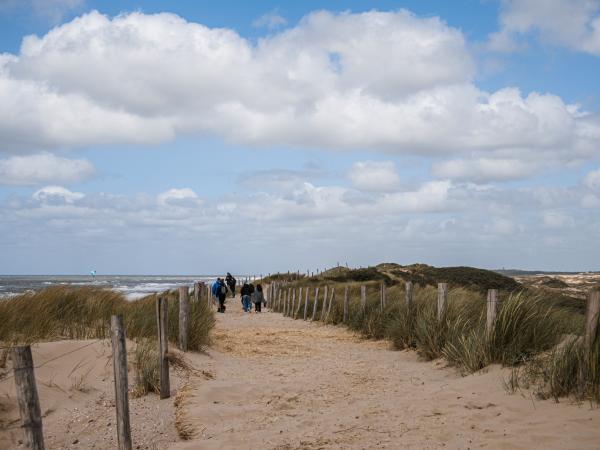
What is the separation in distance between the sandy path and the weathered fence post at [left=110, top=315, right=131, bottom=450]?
28.4 inches

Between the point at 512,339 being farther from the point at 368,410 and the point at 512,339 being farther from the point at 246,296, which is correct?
the point at 246,296

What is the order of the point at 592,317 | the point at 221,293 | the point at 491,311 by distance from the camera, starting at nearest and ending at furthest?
1. the point at 592,317
2. the point at 491,311
3. the point at 221,293

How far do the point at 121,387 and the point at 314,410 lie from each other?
2738 mm

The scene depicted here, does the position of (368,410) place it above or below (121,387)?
below

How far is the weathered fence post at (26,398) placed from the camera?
514 centimetres

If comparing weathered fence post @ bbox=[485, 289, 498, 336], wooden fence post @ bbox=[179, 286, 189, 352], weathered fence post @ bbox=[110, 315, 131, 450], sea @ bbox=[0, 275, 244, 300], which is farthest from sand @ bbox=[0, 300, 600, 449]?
sea @ bbox=[0, 275, 244, 300]

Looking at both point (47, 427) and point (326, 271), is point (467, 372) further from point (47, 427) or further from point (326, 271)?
point (326, 271)

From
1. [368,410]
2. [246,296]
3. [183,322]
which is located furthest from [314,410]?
[246,296]

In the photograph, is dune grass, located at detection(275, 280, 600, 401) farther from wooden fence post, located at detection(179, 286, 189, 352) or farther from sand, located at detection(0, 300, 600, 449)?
wooden fence post, located at detection(179, 286, 189, 352)

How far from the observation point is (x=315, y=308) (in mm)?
25641

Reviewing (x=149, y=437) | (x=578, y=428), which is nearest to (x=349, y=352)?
(x=149, y=437)

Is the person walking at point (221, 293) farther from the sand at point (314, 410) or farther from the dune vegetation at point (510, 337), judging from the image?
the sand at point (314, 410)

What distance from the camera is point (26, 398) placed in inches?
204

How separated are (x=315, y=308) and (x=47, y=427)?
18008 millimetres
